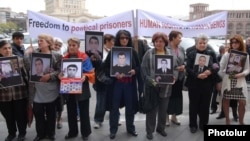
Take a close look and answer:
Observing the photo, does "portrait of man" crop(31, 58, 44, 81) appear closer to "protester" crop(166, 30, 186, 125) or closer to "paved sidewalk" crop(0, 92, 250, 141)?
"paved sidewalk" crop(0, 92, 250, 141)

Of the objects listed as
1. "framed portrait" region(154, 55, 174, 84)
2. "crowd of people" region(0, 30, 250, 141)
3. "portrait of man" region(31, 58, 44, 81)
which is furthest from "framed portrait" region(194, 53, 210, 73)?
"portrait of man" region(31, 58, 44, 81)

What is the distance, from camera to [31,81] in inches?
170

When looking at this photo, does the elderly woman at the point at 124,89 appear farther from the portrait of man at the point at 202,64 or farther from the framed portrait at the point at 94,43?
the portrait of man at the point at 202,64

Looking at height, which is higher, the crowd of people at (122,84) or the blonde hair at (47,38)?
the blonde hair at (47,38)

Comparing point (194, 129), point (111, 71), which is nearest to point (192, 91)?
point (194, 129)

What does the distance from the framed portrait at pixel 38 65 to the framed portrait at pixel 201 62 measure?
2.28 meters

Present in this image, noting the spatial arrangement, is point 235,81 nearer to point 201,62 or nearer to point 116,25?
point 201,62

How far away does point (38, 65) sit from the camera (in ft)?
14.1

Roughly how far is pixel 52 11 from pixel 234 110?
7057 centimetres

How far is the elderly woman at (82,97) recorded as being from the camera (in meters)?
4.38

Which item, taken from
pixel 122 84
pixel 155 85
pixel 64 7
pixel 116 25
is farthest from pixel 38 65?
pixel 64 7

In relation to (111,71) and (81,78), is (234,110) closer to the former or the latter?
(111,71)

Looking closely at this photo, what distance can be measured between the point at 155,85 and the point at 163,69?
0.88 ft

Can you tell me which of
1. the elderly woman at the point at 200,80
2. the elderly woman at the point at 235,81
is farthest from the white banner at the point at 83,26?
the elderly woman at the point at 235,81
